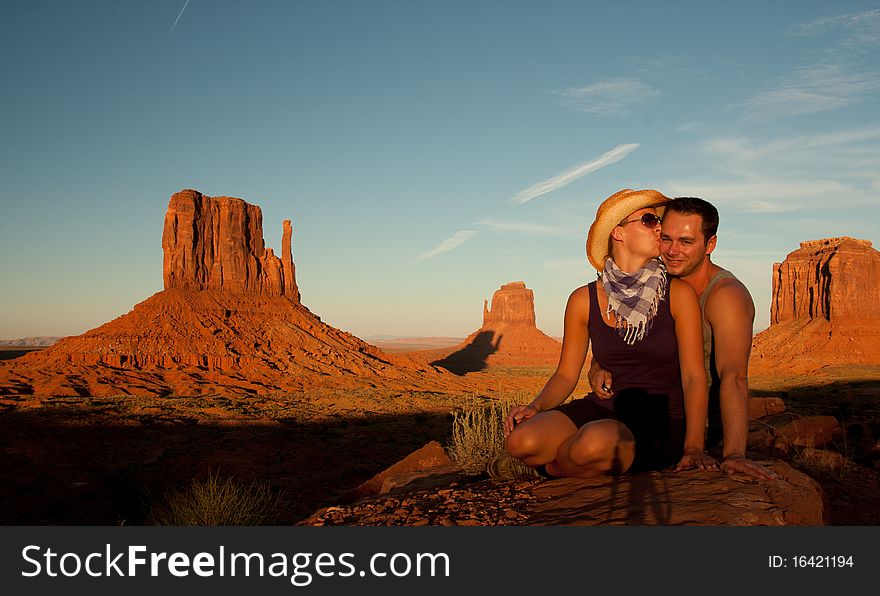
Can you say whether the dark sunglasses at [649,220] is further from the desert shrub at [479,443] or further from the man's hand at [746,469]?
the desert shrub at [479,443]

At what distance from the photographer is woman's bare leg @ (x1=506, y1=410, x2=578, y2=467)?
3.74m

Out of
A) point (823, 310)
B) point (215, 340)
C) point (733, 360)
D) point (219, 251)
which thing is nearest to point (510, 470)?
point (733, 360)

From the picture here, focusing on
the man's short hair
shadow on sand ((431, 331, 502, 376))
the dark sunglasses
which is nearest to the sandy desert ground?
the man's short hair

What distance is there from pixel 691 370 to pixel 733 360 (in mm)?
299

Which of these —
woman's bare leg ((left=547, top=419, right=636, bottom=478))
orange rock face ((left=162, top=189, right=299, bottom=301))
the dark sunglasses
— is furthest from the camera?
orange rock face ((left=162, top=189, right=299, bottom=301))

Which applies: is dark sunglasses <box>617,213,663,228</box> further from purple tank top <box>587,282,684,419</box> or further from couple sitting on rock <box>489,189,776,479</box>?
purple tank top <box>587,282,684,419</box>

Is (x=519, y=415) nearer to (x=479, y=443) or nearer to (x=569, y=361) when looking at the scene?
(x=569, y=361)

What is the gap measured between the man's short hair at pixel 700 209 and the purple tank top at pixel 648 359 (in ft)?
1.58

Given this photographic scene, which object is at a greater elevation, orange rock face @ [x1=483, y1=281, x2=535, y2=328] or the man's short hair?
orange rock face @ [x1=483, y1=281, x2=535, y2=328]

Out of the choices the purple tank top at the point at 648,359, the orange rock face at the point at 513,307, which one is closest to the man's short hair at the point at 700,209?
the purple tank top at the point at 648,359

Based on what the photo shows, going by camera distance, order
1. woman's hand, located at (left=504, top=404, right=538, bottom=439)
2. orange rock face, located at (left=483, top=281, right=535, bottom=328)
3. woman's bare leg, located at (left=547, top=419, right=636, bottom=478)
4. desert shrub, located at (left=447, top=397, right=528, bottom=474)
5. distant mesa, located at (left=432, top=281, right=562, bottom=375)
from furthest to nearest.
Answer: orange rock face, located at (left=483, top=281, right=535, bottom=328) < distant mesa, located at (left=432, top=281, right=562, bottom=375) < desert shrub, located at (left=447, top=397, right=528, bottom=474) < woman's hand, located at (left=504, top=404, right=538, bottom=439) < woman's bare leg, located at (left=547, top=419, right=636, bottom=478)

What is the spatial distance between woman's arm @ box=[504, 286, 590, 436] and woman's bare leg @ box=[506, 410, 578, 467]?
207mm

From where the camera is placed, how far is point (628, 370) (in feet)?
12.8

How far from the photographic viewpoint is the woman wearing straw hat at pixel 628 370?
3621 mm
